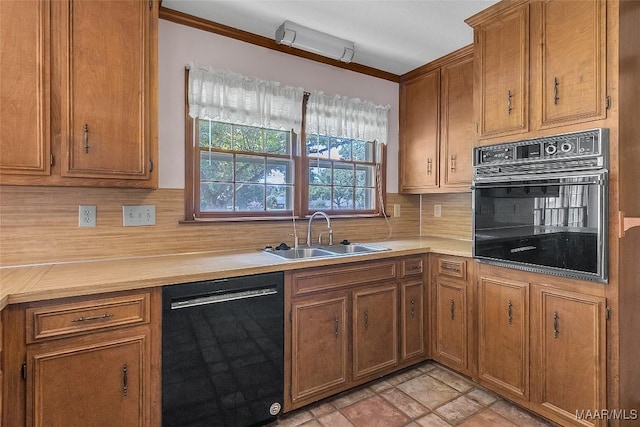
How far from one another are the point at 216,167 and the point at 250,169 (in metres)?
0.26

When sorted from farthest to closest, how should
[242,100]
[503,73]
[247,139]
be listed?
[247,139] < [242,100] < [503,73]

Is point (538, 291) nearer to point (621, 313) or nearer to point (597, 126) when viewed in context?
point (621, 313)

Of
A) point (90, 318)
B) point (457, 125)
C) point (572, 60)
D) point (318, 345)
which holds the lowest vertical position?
point (318, 345)

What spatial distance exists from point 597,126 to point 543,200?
449 mm

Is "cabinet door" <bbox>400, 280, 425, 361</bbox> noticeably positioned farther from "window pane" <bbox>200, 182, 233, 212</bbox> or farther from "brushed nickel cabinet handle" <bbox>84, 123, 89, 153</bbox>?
"brushed nickel cabinet handle" <bbox>84, 123, 89, 153</bbox>

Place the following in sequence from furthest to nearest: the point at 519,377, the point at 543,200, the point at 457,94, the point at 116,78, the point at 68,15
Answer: the point at 457,94 < the point at 519,377 < the point at 543,200 < the point at 116,78 < the point at 68,15

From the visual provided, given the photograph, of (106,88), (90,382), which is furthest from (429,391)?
(106,88)

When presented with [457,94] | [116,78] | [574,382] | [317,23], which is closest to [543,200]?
[574,382]

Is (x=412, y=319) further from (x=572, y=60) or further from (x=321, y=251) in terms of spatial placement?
(x=572, y=60)

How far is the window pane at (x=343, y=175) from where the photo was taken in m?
3.05

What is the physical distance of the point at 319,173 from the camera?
2.94 meters

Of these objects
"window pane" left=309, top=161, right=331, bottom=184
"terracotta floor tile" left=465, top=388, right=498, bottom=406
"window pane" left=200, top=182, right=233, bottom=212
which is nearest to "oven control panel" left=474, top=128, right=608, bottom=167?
"window pane" left=309, top=161, right=331, bottom=184

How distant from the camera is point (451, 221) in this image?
324 centimetres

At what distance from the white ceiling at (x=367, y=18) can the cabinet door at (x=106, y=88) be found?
1.68 feet
